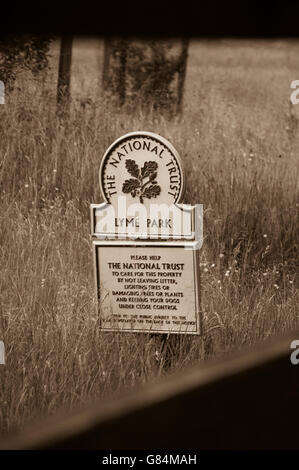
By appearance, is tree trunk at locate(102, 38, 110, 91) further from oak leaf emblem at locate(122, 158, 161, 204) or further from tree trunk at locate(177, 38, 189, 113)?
oak leaf emblem at locate(122, 158, 161, 204)

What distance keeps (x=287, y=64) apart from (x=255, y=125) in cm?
90

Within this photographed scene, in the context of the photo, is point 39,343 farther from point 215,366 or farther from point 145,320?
point 215,366

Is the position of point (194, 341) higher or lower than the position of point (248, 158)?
lower

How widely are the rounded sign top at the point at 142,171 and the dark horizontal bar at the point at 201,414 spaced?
2.67 meters

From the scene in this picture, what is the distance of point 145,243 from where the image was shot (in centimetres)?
343

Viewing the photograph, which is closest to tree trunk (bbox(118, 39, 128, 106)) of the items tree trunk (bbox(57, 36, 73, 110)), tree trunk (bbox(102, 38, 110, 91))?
tree trunk (bbox(102, 38, 110, 91))

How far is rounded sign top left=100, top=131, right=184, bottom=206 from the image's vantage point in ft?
11.1

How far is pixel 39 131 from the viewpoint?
553 centimetres

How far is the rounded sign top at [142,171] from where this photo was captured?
3.37 meters

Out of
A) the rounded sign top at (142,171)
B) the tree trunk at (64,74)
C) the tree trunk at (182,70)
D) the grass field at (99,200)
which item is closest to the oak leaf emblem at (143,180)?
the rounded sign top at (142,171)

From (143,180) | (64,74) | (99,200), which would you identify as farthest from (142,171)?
(64,74)

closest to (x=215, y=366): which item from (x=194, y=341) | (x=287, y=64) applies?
(x=194, y=341)

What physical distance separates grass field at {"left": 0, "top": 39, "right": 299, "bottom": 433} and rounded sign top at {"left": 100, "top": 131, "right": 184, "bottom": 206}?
0.60 meters

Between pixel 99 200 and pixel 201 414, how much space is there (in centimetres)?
426
